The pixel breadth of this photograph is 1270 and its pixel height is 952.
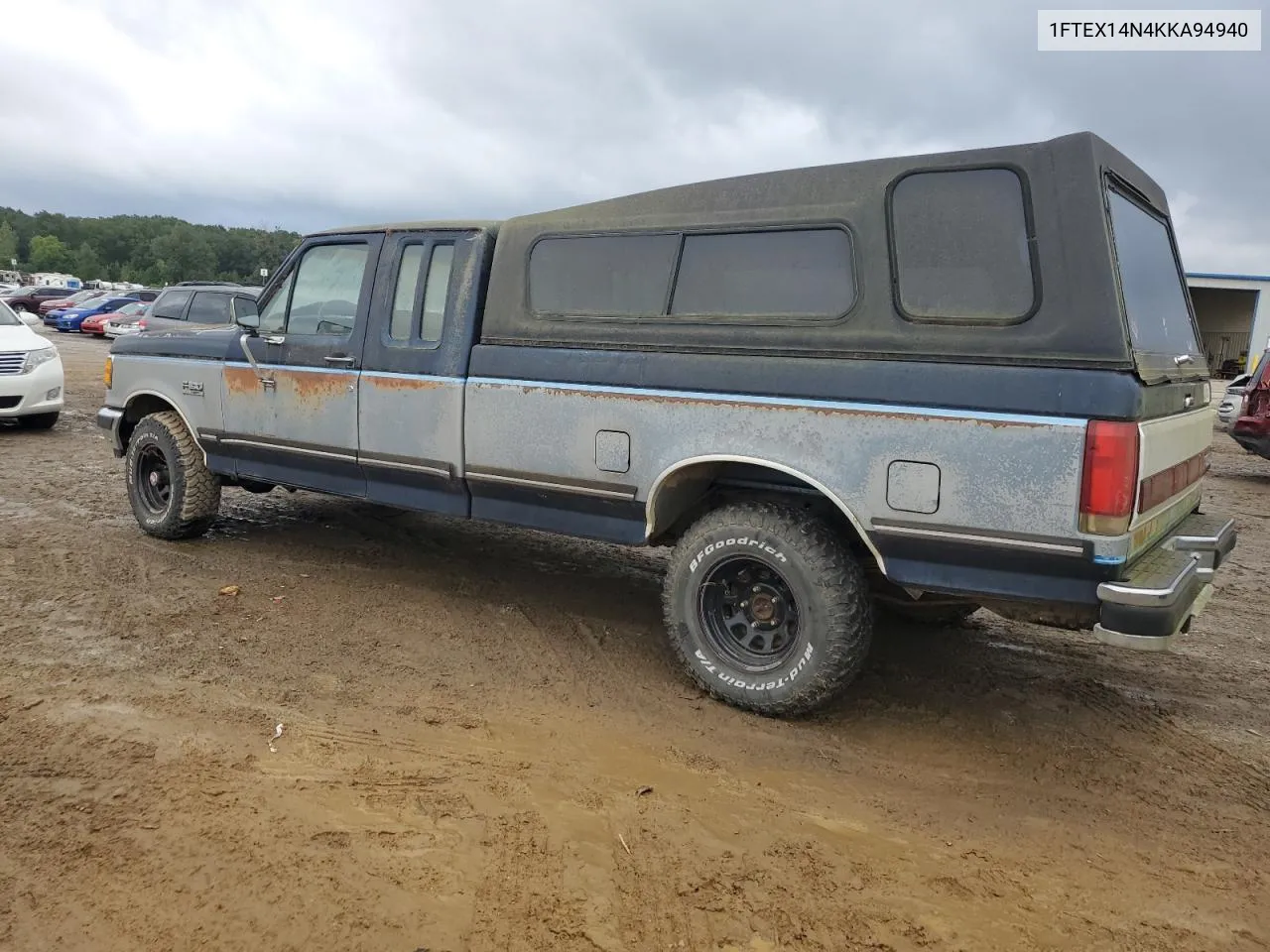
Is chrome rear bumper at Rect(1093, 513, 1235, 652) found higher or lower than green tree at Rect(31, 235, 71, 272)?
lower

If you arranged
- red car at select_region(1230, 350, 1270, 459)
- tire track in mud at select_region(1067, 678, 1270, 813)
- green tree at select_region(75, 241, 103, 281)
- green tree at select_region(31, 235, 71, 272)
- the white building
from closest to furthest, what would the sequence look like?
1. tire track in mud at select_region(1067, 678, 1270, 813)
2. red car at select_region(1230, 350, 1270, 459)
3. the white building
4. green tree at select_region(75, 241, 103, 281)
5. green tree at select_region(31, 235, 71, 272)

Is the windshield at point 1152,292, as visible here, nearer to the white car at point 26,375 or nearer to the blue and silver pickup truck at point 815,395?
the blue and silver pickup truck at point 815,395

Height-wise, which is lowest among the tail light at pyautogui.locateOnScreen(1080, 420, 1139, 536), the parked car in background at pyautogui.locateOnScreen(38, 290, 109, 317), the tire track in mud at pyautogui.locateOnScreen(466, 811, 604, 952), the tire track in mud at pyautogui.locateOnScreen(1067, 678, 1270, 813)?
the tire track in mud at pyautogui.locateOnScreen(466, 811, 604, 952)

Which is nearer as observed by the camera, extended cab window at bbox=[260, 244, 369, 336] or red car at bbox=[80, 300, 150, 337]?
extended cab window at bbox=[260, 244, 369, 336]

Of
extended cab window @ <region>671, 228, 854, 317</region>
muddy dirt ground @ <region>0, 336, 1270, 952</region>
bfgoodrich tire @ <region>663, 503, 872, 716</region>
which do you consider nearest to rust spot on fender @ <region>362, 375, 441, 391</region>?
muddy dirt ground @ <region>0, 336, 1270, 952</region>

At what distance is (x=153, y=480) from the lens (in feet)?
20.5

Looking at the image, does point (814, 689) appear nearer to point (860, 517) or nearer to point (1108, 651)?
point (860, 517)

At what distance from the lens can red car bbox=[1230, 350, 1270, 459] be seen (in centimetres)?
1038

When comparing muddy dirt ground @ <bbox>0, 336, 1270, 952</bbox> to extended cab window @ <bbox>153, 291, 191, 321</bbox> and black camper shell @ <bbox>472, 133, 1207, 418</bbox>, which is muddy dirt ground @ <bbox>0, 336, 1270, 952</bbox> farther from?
extended cab window @ <bbox>153, 291, 191, 321</bbox>

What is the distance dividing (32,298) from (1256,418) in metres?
43.1

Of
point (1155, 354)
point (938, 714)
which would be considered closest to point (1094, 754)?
point (938, 714)

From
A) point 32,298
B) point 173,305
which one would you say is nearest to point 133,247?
point 32,298

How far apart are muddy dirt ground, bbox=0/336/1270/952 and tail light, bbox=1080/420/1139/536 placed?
→ 3.53 feet

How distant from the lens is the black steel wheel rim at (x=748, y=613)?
3787mm
